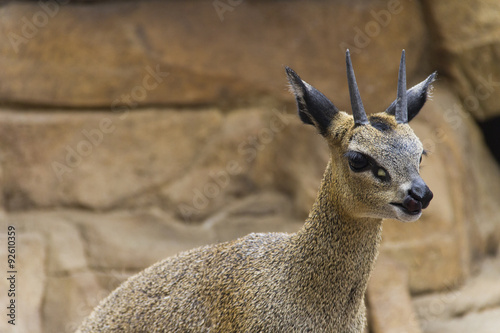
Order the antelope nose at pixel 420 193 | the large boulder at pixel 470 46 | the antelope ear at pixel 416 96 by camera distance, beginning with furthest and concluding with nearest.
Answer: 1. the large boulder at pixel 470 46
2. the antelope ear at pixel 416 96
3. the antelope nose at pixel 420 193

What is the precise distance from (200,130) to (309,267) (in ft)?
14.2

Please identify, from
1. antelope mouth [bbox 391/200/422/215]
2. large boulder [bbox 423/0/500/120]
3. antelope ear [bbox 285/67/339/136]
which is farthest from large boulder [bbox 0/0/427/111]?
antelope mouth [bbox 391/200/422/215]

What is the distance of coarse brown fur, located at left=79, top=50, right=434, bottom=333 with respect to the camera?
321cm

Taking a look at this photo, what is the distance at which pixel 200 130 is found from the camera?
7.67m

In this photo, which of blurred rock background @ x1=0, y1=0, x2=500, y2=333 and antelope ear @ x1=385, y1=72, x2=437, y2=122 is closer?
antelope ear @ x1=385, y1=72, x2=437, y2=122

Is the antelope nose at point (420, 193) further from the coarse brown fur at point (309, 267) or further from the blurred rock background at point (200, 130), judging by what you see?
the blurred rock background at point (200, 130)

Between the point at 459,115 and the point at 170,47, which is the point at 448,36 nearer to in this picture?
the point at 459,115

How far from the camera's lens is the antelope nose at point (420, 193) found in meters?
3.00

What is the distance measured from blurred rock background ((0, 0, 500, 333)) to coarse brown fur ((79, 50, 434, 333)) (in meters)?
3.35

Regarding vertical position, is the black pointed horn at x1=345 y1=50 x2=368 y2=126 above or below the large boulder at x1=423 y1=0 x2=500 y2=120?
above

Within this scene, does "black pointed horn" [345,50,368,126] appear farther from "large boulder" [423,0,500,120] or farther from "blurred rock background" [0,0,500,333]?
"large boulder" [423,0,500,120]

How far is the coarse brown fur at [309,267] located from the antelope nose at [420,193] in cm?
4

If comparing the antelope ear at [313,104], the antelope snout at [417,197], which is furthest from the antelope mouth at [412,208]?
the antelope ear at [313,104]

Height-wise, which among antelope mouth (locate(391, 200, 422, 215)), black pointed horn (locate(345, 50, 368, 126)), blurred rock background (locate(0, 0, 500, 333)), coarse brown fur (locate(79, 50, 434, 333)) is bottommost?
blurred rock background (locate(0, 0, 500, 333))
